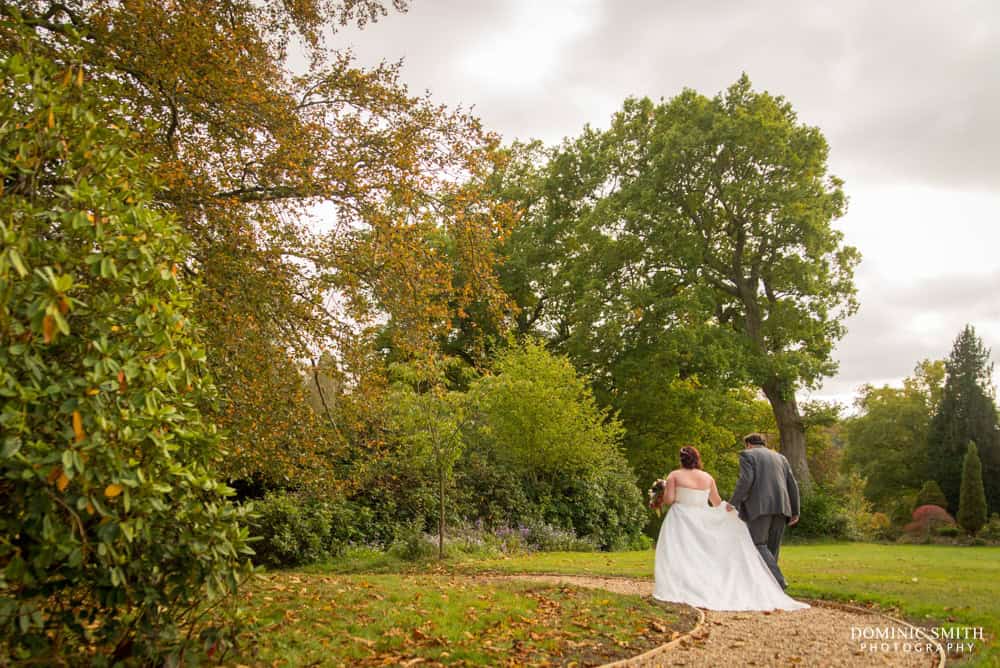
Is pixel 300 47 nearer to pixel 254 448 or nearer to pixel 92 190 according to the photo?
pixel 254 448

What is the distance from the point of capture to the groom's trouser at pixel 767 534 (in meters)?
9.62

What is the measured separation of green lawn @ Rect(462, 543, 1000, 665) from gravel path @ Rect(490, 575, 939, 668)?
66 centimetres

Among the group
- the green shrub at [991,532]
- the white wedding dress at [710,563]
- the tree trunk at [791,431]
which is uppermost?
the tree trunk at [791,431]

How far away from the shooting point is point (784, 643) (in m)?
7.05

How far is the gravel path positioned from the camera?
6.37 meters

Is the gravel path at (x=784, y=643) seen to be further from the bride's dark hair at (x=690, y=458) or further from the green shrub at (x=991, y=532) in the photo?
the green shrub at (x=991, y=532)

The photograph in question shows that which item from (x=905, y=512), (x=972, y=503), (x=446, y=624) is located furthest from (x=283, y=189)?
(x=905, y=512)

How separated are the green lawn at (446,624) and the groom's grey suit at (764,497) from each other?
1.76 metres

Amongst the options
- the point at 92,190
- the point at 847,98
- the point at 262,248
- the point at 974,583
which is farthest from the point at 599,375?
the point at 92,190

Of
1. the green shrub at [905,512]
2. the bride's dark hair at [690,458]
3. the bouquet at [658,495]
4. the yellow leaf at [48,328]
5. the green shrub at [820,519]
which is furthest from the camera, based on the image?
the green shrub at [905,512]

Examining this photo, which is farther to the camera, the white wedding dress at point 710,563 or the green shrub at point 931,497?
the green shrub at point 931,497

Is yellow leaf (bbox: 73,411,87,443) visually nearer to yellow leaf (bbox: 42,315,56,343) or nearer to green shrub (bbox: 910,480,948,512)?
yellow leaf (bbox: 42,315,56,343)

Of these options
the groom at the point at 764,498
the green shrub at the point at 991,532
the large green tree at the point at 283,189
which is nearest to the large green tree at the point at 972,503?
the green shrub at the point at 991,532

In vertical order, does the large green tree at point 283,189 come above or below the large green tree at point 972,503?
above
